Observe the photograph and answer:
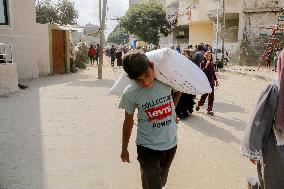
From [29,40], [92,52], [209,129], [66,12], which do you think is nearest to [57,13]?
[66,12]

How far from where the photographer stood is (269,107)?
9.08 feet

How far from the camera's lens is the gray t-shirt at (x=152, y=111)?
10.3 ft

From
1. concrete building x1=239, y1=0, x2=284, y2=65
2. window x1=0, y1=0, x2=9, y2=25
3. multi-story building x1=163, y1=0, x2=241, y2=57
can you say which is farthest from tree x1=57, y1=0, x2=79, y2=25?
window x1=0, y1=0, x2=9, y2=25

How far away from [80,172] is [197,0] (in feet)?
121

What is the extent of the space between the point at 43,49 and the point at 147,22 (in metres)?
25.7

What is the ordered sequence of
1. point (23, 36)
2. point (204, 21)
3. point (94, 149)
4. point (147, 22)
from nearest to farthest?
point (94, 149), point (23, 36), point (204, 21), point (147, 22)

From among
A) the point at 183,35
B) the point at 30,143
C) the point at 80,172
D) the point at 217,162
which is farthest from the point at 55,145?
the point at 183,35

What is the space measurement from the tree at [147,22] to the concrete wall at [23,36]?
1078 inches

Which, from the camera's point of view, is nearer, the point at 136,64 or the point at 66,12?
the point at 136,64

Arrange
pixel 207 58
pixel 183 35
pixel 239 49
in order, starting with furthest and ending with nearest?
1. pixel 183 35
2. pixel 239 49
3. pixel 207 58

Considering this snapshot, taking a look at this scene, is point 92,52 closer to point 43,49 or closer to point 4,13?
point 43,49

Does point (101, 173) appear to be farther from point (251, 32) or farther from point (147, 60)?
point (251, 32)

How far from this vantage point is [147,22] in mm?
43781

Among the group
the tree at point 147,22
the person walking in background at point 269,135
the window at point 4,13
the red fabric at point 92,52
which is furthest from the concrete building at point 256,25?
the person walking in background at point 269,135
